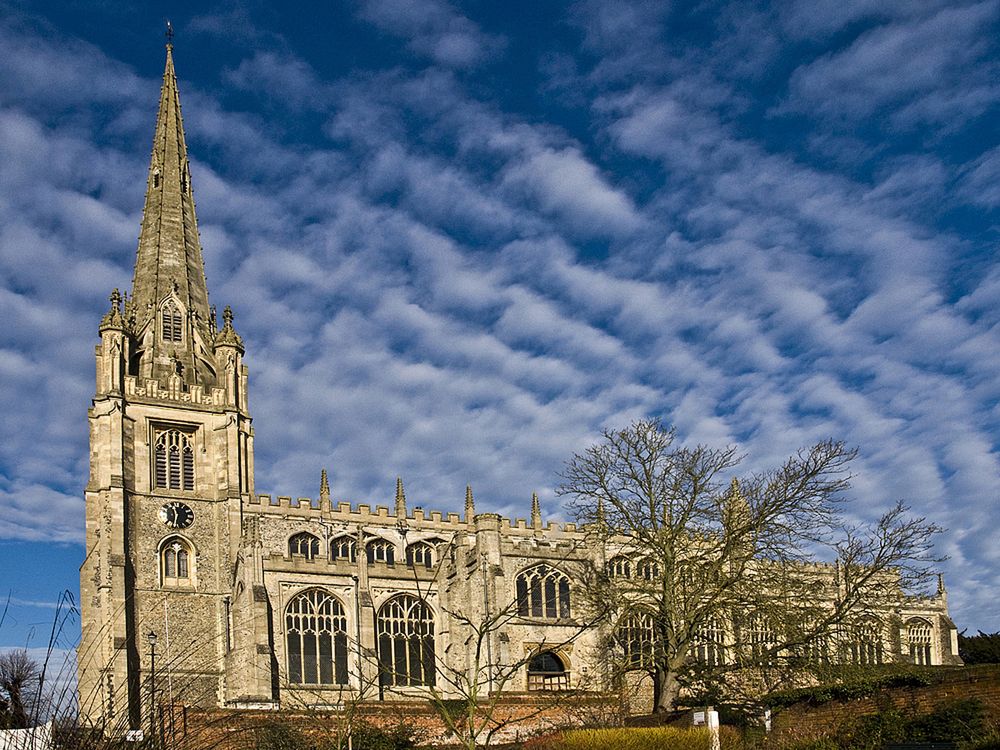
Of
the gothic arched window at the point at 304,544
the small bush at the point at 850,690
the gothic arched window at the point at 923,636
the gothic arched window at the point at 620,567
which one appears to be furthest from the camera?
the gothic arched window at the point at 923,636

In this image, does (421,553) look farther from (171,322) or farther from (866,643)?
(866,643)

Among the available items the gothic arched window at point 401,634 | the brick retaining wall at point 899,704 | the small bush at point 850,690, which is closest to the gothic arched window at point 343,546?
the gothic arched window at point 401,634

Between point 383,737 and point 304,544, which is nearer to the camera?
point 383,737

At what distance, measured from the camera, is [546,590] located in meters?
43.0

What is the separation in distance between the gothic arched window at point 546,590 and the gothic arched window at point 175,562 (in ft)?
50.2

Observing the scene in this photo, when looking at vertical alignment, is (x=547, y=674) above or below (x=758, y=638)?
below

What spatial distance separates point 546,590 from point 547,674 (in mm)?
3221

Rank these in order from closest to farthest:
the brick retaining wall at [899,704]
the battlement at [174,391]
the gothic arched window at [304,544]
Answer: the brick retaining wall at [899,704] → the gothic arched window at [304,544] → the battlement at [174,391]

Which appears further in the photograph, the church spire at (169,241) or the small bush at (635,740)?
the church spire at (169,241)

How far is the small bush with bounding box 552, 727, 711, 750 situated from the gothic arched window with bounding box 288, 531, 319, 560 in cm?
2916

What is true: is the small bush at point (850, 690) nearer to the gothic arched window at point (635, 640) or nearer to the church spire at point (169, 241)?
the gothic arched window at point (635, 640)

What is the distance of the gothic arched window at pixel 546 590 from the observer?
42.4 metres

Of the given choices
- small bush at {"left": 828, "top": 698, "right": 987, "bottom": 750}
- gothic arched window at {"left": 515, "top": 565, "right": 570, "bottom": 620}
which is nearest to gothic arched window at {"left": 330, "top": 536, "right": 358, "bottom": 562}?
gothic arched window at {"left": 515, "top": 565, "right": 570, "bottom": 620}

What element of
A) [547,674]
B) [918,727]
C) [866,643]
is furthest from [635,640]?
[918,727]
